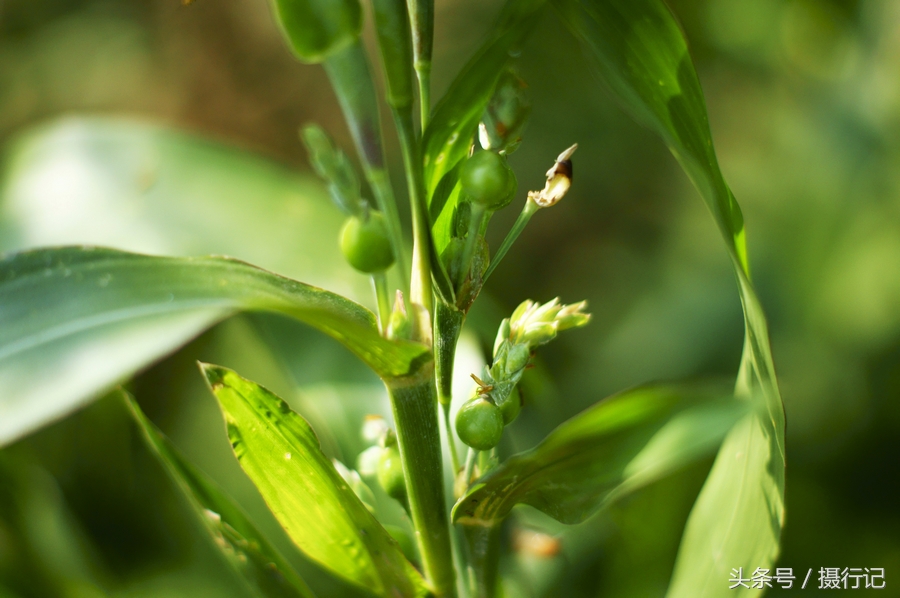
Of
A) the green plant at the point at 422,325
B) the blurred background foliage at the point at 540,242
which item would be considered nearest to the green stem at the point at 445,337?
the green plant at the point at 422,325

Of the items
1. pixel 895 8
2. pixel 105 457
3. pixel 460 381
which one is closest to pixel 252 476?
pixel 460 381

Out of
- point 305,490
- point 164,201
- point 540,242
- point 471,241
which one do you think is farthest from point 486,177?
point 540,242

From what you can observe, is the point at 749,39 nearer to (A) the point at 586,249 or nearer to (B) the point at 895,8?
(B) the point at 895,8

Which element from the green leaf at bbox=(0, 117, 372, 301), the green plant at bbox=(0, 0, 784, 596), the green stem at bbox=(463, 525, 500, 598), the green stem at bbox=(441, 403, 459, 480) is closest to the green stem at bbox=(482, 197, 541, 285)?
the green plant at bbox=(0, 0, 784, 596)

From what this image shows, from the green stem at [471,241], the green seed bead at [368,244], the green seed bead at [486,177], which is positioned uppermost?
the green seed bead at [486,177]

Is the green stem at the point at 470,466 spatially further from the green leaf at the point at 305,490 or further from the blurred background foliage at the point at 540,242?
the blurred background foliage at the point at 540,242

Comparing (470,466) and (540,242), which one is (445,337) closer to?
(470,466)
